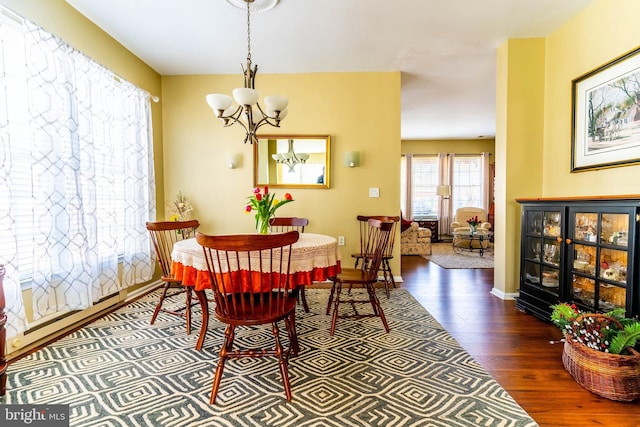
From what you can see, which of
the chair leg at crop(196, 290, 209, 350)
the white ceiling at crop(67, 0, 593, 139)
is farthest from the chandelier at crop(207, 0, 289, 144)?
the chair leg at crop(196, 290, 209, 350)

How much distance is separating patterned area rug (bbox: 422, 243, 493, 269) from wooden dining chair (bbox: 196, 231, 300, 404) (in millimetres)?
3961

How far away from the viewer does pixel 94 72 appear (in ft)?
8.93

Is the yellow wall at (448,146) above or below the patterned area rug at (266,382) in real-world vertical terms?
above

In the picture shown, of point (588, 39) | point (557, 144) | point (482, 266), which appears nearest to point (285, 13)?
point (588, 39)

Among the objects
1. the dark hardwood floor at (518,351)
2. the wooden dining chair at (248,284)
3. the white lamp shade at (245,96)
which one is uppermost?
the white lamp shade at (245,96)

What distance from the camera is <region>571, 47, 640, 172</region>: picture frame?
2264 millimetres

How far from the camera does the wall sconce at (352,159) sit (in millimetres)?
3832

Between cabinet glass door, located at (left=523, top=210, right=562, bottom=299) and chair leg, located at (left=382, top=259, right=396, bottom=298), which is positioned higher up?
cabinet glass door, located at (left=523, top=210, right=562, bottom=299)

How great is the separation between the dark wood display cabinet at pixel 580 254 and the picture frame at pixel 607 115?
0.54 meters

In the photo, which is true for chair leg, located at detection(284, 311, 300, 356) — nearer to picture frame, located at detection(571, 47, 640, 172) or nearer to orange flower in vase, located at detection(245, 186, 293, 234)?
orange flower in vase, located at detection(245, 186, 293, 234)

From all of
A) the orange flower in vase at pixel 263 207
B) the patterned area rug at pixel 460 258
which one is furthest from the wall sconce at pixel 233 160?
the patterned area rug at pixel 460 258

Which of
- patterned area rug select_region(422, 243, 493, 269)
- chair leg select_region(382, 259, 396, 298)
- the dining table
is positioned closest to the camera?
the dining table

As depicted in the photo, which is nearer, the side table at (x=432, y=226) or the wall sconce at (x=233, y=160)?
the wall sconce at (x=233, y=160)

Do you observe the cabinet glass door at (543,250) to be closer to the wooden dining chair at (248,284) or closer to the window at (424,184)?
the wooden dining chair at (248,284)
